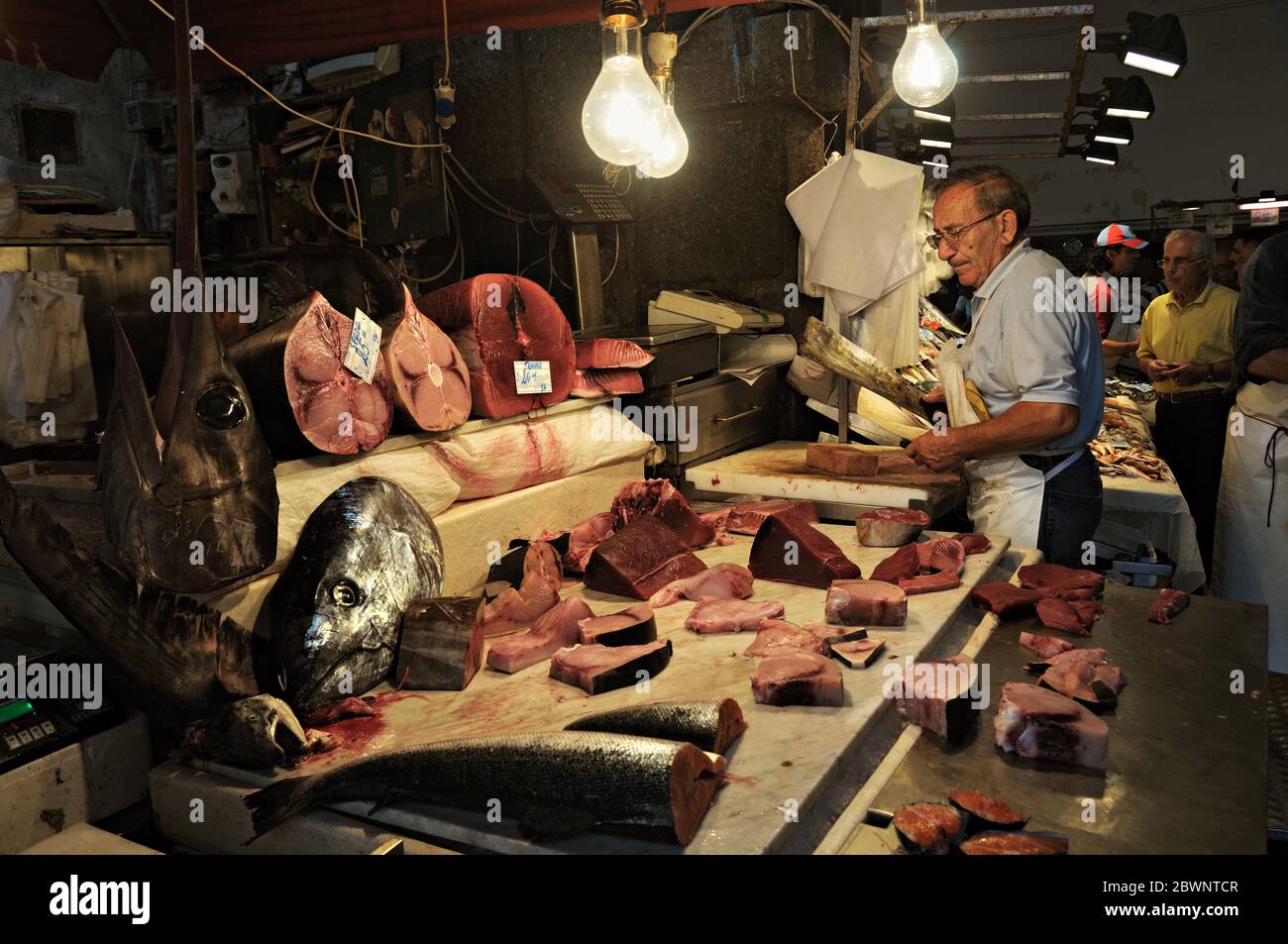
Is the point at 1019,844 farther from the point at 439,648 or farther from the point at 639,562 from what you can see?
the point at 639,562

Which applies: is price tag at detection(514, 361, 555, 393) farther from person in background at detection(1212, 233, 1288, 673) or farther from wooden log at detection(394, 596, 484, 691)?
person in background at detection(1212, 233, 1288, 673)

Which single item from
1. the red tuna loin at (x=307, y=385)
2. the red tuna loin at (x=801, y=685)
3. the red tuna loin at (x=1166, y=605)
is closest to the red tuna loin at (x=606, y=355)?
the red tuna loin at (x=307, y=385)

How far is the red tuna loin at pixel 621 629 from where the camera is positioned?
2.76 m

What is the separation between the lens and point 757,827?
6.15ft

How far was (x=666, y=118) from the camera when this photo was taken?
4.07m

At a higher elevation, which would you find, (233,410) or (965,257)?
(965,257)

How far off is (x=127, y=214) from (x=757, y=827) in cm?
893

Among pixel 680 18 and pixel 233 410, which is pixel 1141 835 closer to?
pixel 233 410

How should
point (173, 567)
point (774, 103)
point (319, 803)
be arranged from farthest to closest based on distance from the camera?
1. point (774, 103)
2. point (173, 567)
3. point (319, 803)

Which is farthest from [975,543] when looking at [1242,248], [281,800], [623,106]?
[1242,248]

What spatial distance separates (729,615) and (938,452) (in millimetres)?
1544

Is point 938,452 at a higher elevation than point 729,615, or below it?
higher
